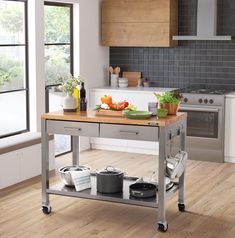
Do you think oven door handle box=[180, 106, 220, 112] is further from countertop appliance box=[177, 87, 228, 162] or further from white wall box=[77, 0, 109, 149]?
white wall box=[77, 0, 109, 149]

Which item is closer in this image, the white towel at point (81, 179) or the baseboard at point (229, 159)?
the white towel at point (81, 179)

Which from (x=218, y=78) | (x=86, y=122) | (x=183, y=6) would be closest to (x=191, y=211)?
(x=86, y=122)

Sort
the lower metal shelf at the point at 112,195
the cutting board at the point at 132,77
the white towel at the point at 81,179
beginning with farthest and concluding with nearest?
1. the cutting board at the point at 132,77
2. the white towel at the point at 81,179
3. the lower metal shelf at the point at 112,195

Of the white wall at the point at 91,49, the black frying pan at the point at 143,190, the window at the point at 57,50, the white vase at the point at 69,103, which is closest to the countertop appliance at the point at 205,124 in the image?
the white wall at the point at 91,49

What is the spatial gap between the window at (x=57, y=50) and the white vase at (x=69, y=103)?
75.0 inches

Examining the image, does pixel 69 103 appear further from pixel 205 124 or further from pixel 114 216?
pixel 205 124

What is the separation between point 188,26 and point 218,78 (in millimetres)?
841

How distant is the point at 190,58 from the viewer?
8.02m

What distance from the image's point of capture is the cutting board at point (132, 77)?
838cm

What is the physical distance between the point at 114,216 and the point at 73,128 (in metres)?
0.87

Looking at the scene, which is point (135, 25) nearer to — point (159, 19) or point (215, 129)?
point (159, 19)

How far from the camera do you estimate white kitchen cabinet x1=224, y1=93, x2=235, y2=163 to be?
7.23 metres

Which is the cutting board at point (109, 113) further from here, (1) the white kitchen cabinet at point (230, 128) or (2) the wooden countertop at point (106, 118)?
(1) the white kitchen cabinet at point (230, 128)

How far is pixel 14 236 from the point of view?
4.60 metres
